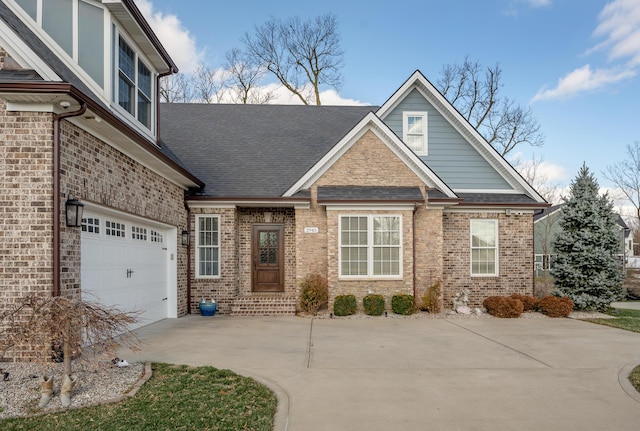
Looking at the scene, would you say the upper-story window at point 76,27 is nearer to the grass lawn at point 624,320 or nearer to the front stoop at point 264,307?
the front stoop at point 264,307

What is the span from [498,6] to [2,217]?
609 inches

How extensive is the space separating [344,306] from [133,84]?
25.2 feet

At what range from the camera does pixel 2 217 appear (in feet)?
20.9

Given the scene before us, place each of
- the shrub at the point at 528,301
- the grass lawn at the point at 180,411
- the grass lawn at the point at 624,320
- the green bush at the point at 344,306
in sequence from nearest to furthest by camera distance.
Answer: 1. the grass lawn at the point at 180,411
2. the grass lawn at the point at 624,320
3. the green bush at the point at 344,306
4. the shrub at the point at 528,301

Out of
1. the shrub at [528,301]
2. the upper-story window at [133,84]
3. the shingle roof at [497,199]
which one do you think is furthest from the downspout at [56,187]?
the shrub at [528,301]

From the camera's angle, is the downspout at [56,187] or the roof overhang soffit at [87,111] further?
the downspout at [56,187]

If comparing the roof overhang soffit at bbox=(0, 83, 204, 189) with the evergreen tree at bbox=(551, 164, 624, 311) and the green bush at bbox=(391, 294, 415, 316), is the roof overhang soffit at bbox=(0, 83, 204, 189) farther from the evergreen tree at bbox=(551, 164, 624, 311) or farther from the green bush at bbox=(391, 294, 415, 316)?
the evergreen tree at bbox=(551, 164, 624, 311)

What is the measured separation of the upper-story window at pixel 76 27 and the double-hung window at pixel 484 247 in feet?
37.5

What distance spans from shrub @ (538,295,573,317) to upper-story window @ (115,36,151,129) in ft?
39.6

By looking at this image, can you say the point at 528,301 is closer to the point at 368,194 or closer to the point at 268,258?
the point at 368,194

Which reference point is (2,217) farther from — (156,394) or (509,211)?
(509,211)

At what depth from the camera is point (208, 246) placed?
43.5 ft

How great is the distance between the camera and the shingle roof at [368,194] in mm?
12205

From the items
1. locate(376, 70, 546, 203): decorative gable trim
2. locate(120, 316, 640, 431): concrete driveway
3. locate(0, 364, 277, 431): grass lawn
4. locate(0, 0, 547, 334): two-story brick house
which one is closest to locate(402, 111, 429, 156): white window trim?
locate(0, 0, 547, 334): two-story brick house
